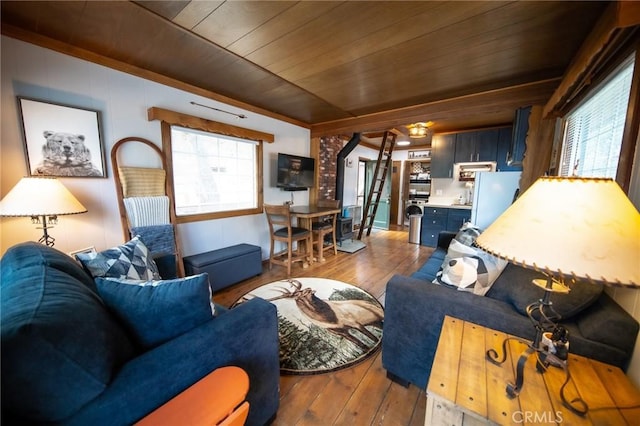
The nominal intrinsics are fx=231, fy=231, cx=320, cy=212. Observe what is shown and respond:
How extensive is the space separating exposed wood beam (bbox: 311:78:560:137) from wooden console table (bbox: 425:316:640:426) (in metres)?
2.55

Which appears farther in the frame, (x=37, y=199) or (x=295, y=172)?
(x=295, y=172)

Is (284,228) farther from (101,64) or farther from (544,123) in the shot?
(544,123)

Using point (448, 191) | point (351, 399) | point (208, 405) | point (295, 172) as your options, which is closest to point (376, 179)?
point (448, 191)

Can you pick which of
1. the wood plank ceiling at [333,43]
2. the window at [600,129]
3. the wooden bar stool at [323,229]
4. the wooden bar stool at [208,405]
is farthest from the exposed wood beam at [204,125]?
the window at [600,129]

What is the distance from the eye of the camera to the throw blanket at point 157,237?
2.19 metres

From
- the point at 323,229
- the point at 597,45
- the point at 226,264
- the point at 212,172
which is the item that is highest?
the point at 597,45

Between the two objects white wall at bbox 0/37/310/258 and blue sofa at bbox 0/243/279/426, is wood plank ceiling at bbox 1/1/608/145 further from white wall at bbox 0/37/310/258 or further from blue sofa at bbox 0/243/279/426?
blue sofa at bbox 0/243/279/426

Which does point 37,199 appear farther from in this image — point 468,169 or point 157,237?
point 468,169

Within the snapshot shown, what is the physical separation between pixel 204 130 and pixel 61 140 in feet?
3.96

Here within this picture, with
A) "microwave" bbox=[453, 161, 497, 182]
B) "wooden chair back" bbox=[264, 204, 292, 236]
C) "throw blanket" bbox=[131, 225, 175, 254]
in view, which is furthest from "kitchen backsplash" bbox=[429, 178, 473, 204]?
"throw blanket" bbox=[131, 225, 175, 254]

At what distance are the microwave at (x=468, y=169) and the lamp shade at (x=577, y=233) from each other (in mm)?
4279

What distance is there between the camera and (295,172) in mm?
3848

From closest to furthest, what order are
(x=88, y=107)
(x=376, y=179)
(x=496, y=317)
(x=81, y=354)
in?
(x=81, y=354)
(x=496, y=317)
(x=88, y=107)
(x=376, y=179)

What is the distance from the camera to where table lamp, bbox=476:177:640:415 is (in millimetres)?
613
